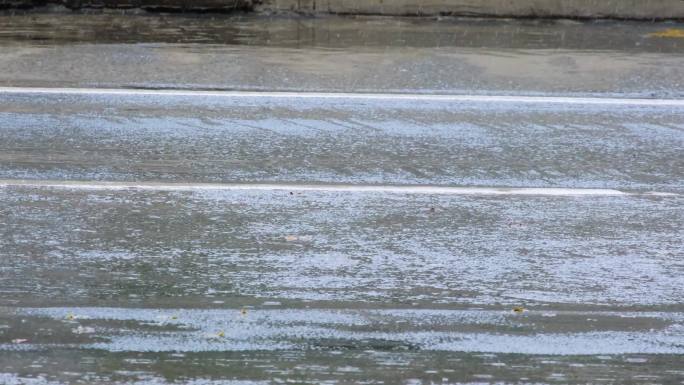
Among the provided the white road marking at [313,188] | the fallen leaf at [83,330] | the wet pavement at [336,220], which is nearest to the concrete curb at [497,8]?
the wet pavement at [336,220]

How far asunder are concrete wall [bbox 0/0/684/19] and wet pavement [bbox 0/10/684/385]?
235cm

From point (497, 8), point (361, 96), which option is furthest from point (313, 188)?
point (497, 8)

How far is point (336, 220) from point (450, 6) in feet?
25.0

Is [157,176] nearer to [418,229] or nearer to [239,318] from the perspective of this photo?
[418,229]

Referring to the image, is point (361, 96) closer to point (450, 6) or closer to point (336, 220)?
point (336, 220)

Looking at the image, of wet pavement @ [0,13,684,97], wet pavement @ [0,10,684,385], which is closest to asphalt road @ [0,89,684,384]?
wet pavement @ [0,10,684,385]

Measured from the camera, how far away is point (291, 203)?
6250mm

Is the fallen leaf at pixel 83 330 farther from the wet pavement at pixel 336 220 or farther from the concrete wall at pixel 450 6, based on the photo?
the concrete wall at pixel 450 6

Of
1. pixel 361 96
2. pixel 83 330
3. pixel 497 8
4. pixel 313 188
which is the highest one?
pixel 497 8

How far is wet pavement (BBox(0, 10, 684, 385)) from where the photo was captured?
14.2 feet

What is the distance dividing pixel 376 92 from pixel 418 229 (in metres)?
3.59

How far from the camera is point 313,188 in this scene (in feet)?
21.5

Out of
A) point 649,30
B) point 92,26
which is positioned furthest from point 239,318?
point 649,30

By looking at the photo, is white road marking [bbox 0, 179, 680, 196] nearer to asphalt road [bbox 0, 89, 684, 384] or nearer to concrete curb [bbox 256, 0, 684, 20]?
asphalt road [bbox 0, 89, 684, 384]
